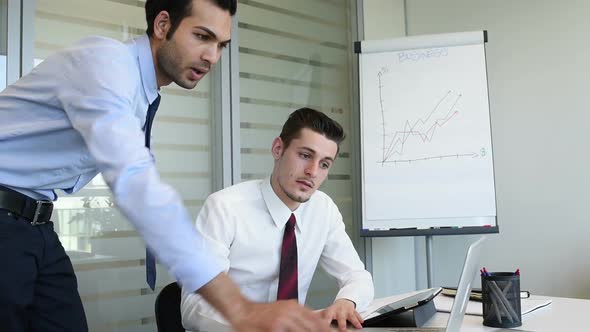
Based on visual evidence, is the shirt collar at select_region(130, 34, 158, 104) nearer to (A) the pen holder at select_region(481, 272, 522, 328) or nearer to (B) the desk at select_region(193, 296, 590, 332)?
(B) the desk at select_region(193, 296, 590, 332)

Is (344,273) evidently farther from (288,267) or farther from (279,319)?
(279,319)

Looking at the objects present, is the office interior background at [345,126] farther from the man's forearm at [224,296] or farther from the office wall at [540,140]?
the man's forearm at [224,296]

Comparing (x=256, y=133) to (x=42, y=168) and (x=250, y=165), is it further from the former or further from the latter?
(x=42, y=168)

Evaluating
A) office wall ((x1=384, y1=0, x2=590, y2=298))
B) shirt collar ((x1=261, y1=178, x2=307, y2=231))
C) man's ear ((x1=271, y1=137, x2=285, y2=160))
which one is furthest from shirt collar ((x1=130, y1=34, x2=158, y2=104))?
office wall ((x1=384, y1=0, x2=590, y2=298))

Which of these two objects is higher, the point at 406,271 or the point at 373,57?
the point at 373,57

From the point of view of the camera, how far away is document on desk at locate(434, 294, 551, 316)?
1726mm

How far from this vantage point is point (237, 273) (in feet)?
6.74

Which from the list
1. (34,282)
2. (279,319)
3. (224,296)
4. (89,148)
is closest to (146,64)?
(89,148)

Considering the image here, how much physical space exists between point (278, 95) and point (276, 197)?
166 centimetres

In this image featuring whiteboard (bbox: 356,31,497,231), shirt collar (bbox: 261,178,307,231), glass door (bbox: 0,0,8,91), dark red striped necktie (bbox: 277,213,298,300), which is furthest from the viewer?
whiteboard (bbox: 356,31,497,231)

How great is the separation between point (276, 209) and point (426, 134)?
5.75ft

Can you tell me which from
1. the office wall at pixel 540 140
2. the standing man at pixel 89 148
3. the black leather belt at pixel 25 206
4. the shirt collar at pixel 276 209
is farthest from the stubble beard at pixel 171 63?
the office wall at pixel 540 140

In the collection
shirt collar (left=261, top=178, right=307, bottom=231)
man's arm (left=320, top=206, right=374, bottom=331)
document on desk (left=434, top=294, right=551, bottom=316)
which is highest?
shirt collar (left=261, top=178, right=307, bottom=231)

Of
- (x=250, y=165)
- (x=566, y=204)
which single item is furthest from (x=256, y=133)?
(x=566, y=204)
